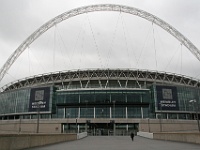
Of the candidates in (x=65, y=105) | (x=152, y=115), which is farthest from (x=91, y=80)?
(x=152, y=115)

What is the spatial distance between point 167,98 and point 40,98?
141 ft

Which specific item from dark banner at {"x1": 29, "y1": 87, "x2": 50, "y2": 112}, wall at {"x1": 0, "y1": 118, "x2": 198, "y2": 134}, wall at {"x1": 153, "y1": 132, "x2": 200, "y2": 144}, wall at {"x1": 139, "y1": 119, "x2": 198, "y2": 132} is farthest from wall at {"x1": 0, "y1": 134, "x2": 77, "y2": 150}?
dark banner at {"x1": 29, "y1": 87, "x2": 50, "y2": 112}

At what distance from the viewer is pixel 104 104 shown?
244 ft

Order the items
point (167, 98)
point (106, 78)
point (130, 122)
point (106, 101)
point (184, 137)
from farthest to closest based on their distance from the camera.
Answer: point (106, 78)
point (106, 101)
point (167, 98)
point (130, 122)
point (184, 137)

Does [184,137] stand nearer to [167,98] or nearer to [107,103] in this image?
[107,103]

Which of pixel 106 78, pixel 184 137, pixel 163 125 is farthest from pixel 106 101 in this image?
pixel 184 137

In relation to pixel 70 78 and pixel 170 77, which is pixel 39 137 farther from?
pixel 170 77

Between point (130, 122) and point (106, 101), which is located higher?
point (106, 101)

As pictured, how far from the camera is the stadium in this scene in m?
68.6

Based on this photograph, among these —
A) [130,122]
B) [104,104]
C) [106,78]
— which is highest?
[106,78]

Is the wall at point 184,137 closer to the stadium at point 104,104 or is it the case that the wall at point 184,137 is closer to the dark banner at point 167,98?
the stadium at point 104,104

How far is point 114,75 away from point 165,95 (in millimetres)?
19315

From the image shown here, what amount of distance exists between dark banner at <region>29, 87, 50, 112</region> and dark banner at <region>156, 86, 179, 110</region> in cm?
3720

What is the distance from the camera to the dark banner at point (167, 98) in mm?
72431
